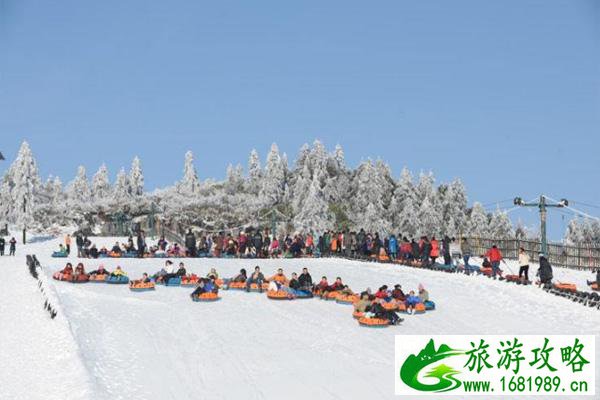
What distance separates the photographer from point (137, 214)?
244 ft

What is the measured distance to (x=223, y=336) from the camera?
21.3 metres

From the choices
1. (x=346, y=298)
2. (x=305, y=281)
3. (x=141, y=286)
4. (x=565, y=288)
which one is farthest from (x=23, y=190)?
(x=565, y=288)

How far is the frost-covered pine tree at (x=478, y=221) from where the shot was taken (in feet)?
299

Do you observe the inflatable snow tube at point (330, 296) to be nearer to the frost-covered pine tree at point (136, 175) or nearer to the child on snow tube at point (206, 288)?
the child on snow tube at point (206, 288)

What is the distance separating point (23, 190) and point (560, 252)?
56.7 m

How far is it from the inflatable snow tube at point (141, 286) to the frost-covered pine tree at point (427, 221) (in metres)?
53.0

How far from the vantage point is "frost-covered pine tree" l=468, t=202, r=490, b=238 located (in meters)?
91.2

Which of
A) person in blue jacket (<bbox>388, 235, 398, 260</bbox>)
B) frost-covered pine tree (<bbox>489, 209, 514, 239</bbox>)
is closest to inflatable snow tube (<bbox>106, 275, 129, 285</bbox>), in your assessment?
person in blue jacket (<bbox>388, 235, 398, 260</bbox>)

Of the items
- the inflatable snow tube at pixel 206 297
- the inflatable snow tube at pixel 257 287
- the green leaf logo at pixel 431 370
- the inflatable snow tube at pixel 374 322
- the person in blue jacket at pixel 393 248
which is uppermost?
the person in blue jacket at pixel 393 248

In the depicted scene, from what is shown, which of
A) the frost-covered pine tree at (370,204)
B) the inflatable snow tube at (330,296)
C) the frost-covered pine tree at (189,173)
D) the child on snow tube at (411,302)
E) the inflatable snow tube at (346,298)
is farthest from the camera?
the frost-covered pine tree at (189,173)

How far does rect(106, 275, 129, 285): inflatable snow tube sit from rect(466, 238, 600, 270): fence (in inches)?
891

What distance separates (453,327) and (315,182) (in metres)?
53.3

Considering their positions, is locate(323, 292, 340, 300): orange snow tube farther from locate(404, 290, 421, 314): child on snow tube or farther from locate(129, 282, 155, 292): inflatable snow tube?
locate(129, 282, 155, 292): inflatable snow tube

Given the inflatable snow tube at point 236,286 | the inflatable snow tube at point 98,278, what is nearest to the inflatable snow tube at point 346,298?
the inflatable snow tube at point 236,286
